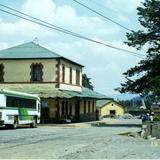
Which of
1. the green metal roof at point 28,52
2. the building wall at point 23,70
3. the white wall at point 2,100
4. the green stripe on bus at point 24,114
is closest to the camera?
the white wall at point 2,100

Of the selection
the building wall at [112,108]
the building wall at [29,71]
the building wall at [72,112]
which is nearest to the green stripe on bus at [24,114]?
the building wall at [72,112]

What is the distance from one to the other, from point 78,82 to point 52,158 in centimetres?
5481

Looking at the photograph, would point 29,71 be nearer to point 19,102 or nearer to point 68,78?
point 68,78

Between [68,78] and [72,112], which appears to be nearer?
[68,78]

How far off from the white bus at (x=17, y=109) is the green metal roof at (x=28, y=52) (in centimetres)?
1374

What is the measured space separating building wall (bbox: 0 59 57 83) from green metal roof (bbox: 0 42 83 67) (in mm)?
497

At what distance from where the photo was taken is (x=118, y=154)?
22.1 m

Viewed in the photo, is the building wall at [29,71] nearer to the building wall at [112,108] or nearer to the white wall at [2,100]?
the white wall at [2,100]

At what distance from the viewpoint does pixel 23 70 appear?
67.2 m

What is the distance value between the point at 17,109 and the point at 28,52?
22672mm

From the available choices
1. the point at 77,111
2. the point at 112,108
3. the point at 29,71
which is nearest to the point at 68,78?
the point at 77,111

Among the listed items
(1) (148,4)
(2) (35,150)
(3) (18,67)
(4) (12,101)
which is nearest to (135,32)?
(1) (148,4)

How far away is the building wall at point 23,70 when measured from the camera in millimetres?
65938

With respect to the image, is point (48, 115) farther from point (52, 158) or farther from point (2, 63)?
point (52, 158)
